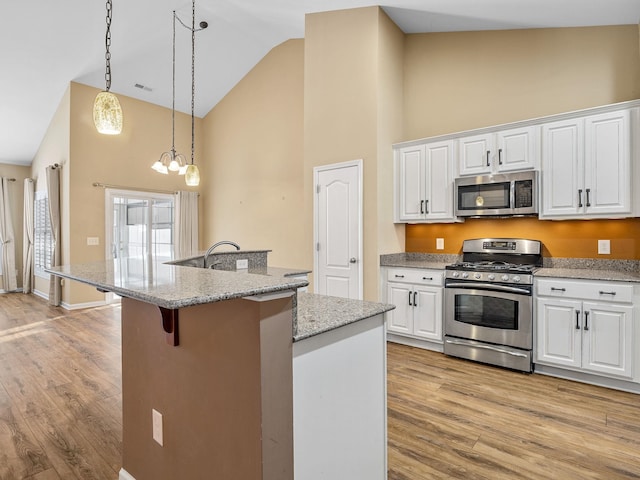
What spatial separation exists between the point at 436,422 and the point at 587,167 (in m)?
2.55

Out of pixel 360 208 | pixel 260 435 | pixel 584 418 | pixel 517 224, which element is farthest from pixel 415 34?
pixel 260 435

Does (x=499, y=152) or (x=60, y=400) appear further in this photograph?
(x=499, y=152)

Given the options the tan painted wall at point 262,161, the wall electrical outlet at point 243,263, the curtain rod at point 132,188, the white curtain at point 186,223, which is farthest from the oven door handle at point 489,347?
the curtain rod at point 132,188

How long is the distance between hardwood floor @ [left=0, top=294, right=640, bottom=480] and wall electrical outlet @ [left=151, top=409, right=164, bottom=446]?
2.07 ft

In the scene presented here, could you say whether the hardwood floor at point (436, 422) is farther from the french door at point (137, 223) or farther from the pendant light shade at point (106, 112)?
the french door at point (137, 223)

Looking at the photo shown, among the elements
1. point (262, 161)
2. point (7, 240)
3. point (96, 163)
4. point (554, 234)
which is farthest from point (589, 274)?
point (7, 240)

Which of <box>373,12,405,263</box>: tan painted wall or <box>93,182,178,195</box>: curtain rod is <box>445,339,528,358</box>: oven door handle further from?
<box>93,182,178,195</box>: curtain rod

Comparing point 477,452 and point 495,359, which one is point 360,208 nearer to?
point 495,359

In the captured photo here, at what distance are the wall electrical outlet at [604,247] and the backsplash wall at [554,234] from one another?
24 millimetres

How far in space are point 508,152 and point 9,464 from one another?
4467mm

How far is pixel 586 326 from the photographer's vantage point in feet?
9.72

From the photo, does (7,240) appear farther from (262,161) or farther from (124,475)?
(124,475)

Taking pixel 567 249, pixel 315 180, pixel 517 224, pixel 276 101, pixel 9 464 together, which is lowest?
pixel 9 464

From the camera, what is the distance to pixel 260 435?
1.15 metres
